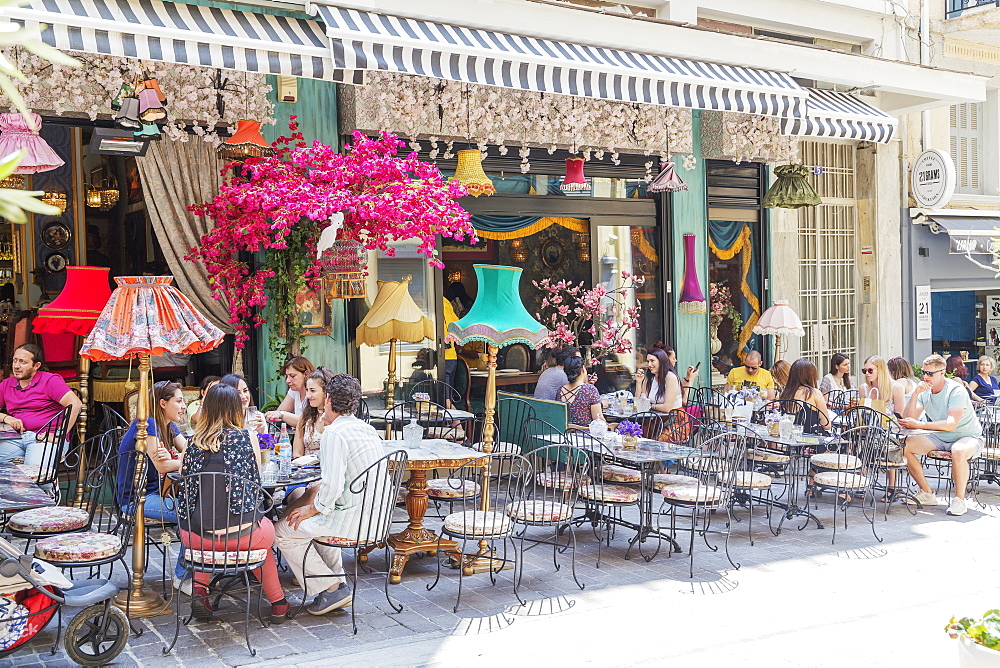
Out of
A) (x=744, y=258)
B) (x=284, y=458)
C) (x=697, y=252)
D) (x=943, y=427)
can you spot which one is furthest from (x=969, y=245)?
(x=284, y=458)

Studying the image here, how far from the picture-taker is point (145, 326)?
6086mm

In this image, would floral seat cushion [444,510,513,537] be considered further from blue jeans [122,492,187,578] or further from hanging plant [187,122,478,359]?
hanging plant [187,122,478,359]

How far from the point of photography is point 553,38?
10102 mm

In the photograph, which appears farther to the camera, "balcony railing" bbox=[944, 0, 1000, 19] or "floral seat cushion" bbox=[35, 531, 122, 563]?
"balcony railing" bbox=[944, 0, 1000, 19]

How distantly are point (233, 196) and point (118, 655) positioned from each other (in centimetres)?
437

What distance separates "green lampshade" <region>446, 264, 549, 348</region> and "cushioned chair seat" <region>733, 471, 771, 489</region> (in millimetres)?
2241

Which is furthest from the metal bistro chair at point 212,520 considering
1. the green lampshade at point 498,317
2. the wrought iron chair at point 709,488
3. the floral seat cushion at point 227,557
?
the wrought iron chair at point 709,488

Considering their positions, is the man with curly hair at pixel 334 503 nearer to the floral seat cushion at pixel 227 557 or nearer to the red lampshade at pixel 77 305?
the floral seat cushion at pixel 227 557

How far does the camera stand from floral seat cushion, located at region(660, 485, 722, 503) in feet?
24.2

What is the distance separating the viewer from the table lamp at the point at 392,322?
9.70 metres

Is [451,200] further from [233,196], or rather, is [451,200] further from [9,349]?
[9,349]

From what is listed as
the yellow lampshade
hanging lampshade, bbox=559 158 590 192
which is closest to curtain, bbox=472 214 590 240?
hanging lampshade, bbox=559 158 590 192

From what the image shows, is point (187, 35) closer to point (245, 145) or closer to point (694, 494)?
point (245, 145)

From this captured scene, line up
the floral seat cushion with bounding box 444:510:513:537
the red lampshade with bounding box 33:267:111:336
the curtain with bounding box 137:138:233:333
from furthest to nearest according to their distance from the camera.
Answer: the curtain with bounding box 137:138:233:333, the red lampshade with bounding box 33:267:111:336, the floral seat cushion with bounding box 444:510:513:537
